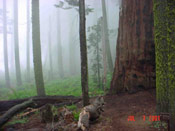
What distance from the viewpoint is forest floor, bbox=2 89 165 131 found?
13.3 ft

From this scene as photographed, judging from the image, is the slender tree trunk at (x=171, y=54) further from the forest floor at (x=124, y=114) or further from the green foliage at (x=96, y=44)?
the green foliage at (x=96, y=44)

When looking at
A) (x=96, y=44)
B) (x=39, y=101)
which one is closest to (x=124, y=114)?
(x=39, y=101)

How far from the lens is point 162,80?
13.0 feet

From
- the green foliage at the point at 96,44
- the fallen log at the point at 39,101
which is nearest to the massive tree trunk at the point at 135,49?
the fallen log at the point at 39,101

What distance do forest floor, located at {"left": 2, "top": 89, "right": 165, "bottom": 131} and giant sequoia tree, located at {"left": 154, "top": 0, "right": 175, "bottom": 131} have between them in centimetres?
75

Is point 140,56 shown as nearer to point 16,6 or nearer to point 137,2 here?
point 137,2

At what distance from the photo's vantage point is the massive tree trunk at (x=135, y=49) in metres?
6.55

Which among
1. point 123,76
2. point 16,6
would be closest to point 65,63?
point 16,6

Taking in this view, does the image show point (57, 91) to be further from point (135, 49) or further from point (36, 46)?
point (135, 49)

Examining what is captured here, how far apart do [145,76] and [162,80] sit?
2.61 metres

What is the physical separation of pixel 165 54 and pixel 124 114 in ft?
8.11

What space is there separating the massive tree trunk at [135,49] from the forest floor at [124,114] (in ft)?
1.89

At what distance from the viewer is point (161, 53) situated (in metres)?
3.97
